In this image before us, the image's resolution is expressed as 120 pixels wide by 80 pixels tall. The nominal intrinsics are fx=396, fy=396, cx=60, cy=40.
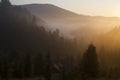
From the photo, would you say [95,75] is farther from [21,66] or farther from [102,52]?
[102,52]

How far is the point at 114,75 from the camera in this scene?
107m

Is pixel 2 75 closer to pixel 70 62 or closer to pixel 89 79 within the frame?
pixel 89 79

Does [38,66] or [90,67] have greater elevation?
[90,67]

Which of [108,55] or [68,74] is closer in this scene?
[68,74]

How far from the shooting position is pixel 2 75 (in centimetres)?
10069

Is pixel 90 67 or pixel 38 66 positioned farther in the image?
pixel 38 66

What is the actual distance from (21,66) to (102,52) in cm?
7708

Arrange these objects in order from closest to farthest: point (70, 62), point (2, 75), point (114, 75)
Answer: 1. point (2, 75)
2. point (114, 75)
3. point (70, 62)

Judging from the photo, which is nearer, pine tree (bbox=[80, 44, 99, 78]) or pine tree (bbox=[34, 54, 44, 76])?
pine tree (bbox=[80, 44, 99, 78])

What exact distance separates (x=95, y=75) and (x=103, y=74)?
67.5ft

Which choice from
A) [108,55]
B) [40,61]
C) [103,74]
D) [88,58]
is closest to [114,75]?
[103,74]

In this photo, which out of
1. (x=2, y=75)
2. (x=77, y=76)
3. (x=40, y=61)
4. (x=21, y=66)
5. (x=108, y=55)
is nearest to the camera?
(x=77, y=76)

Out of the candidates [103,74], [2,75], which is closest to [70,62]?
[103,74]

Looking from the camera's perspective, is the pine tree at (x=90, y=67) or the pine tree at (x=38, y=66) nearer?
the pine tree at (x=90, y=67)
